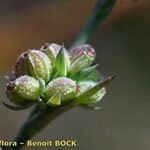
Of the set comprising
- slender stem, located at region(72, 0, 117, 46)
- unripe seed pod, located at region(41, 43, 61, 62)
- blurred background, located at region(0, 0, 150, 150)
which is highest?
unripe seed pod, located at region(41, 43, 61, 62)

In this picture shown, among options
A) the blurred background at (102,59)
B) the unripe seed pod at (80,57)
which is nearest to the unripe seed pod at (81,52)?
the unripe seed pod at (80,57)

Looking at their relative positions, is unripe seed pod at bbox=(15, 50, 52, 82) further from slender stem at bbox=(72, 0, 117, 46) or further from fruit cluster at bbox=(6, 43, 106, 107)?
slender stem at bbox=(72, 0, 117, 46)

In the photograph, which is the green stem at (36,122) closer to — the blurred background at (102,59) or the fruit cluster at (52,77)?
the fruit cluster at (52,77)

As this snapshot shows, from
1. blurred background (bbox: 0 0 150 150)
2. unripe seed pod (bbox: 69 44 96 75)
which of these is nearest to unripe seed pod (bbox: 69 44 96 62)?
unripe seed pod (bbox: 69 44 96 75)

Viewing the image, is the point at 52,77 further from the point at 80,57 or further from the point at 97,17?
the point at 97,17

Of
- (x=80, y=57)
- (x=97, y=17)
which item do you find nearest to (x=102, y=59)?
(x=97, y=17)
